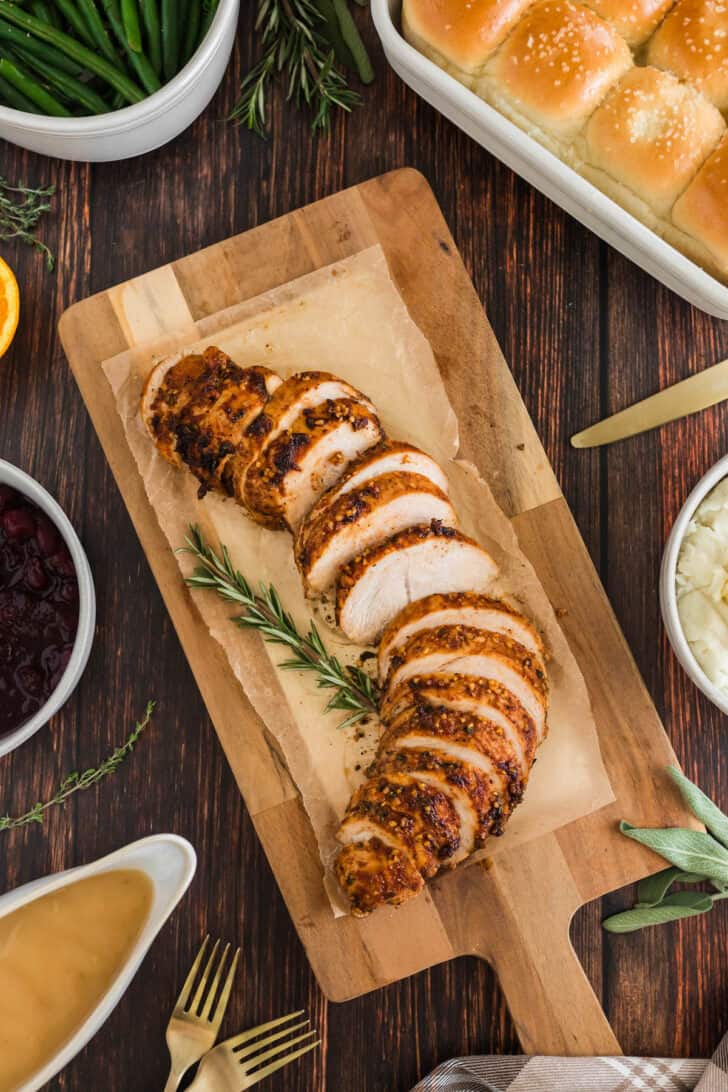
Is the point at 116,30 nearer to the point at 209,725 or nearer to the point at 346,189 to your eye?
the point at 346,189

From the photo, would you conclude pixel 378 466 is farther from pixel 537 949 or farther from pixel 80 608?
pixel 537 949

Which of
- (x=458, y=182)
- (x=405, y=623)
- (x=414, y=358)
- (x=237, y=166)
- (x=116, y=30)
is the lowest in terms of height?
(x=405, y=623)

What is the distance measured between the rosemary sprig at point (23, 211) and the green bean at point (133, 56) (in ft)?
1.59

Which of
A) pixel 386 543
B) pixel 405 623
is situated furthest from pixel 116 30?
pixel 405 623

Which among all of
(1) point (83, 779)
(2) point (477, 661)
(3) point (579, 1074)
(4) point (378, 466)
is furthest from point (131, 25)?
(3) point (579, 1074)

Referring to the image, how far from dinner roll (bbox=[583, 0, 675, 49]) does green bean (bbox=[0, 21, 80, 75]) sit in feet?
4.83

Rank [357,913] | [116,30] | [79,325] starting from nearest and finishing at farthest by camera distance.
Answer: [357,913]
[116,30]
[79,325]

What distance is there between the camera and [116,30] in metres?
2.70

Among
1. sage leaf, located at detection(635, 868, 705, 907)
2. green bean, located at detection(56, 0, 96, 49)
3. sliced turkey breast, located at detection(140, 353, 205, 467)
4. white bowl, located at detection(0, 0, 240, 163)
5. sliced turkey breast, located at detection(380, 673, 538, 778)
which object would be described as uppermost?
green bean, located at detection(56, 0, 96, 49)

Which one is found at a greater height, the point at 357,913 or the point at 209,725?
the point at 209,725

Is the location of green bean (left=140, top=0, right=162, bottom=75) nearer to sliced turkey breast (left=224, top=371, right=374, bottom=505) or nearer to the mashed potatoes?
sliced turkey breast (left=224, top=371, right=374, bottom=505)

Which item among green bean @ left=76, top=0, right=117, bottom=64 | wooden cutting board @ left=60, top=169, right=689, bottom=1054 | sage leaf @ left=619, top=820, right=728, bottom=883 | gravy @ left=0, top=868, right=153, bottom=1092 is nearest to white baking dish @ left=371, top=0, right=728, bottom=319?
wooden cutting board @ left=60, top=169, right=689, bottom=1054

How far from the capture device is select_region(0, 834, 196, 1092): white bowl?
2365 mm

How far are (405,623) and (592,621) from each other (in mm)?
576
